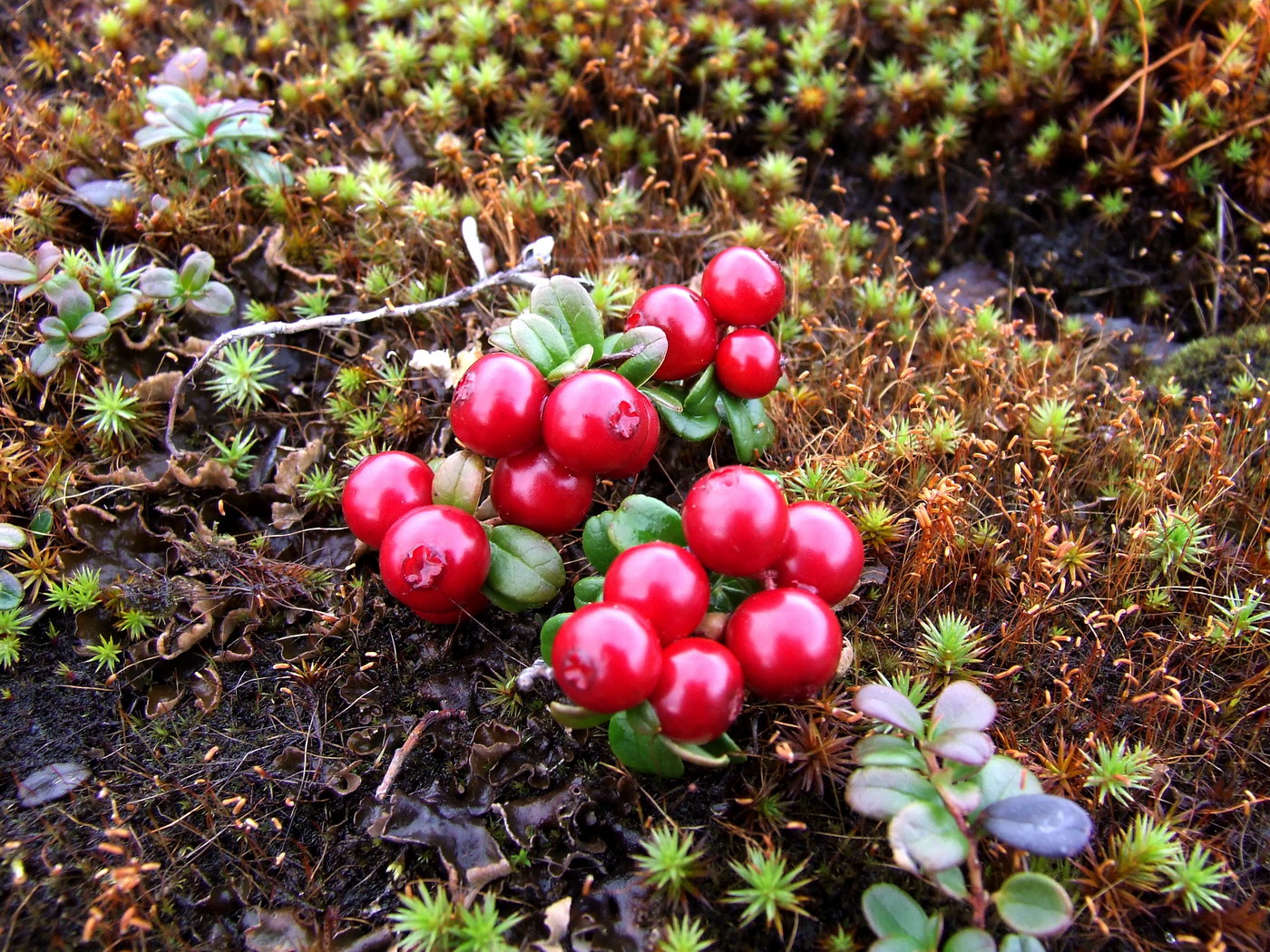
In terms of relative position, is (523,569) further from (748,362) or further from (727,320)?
(727,320)

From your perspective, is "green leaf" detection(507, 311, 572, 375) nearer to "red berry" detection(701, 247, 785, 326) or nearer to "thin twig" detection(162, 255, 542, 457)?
"red berry" detection(701, 247, 785, 326)

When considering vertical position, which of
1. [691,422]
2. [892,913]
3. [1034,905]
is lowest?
[892,913]

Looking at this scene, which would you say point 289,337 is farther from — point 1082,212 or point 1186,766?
point 1082,212

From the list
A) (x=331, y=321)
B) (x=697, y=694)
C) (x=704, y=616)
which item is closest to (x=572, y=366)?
(x=704, y=616)

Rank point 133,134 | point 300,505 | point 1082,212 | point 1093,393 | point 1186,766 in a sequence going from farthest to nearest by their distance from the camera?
point 1082,212 < point 133,134 < point 1093,393 < point 300,505 < point 1186,766

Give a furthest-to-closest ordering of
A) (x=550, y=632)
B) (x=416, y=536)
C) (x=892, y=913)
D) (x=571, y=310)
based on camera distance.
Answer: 1. (x=571, y=310)
2. (x=550, y=632)
3. (x=416, y=536)
4. (x=892, y=913)

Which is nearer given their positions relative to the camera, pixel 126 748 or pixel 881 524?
pixel 126 748

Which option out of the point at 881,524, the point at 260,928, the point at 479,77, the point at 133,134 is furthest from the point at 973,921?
the point at 133,134
